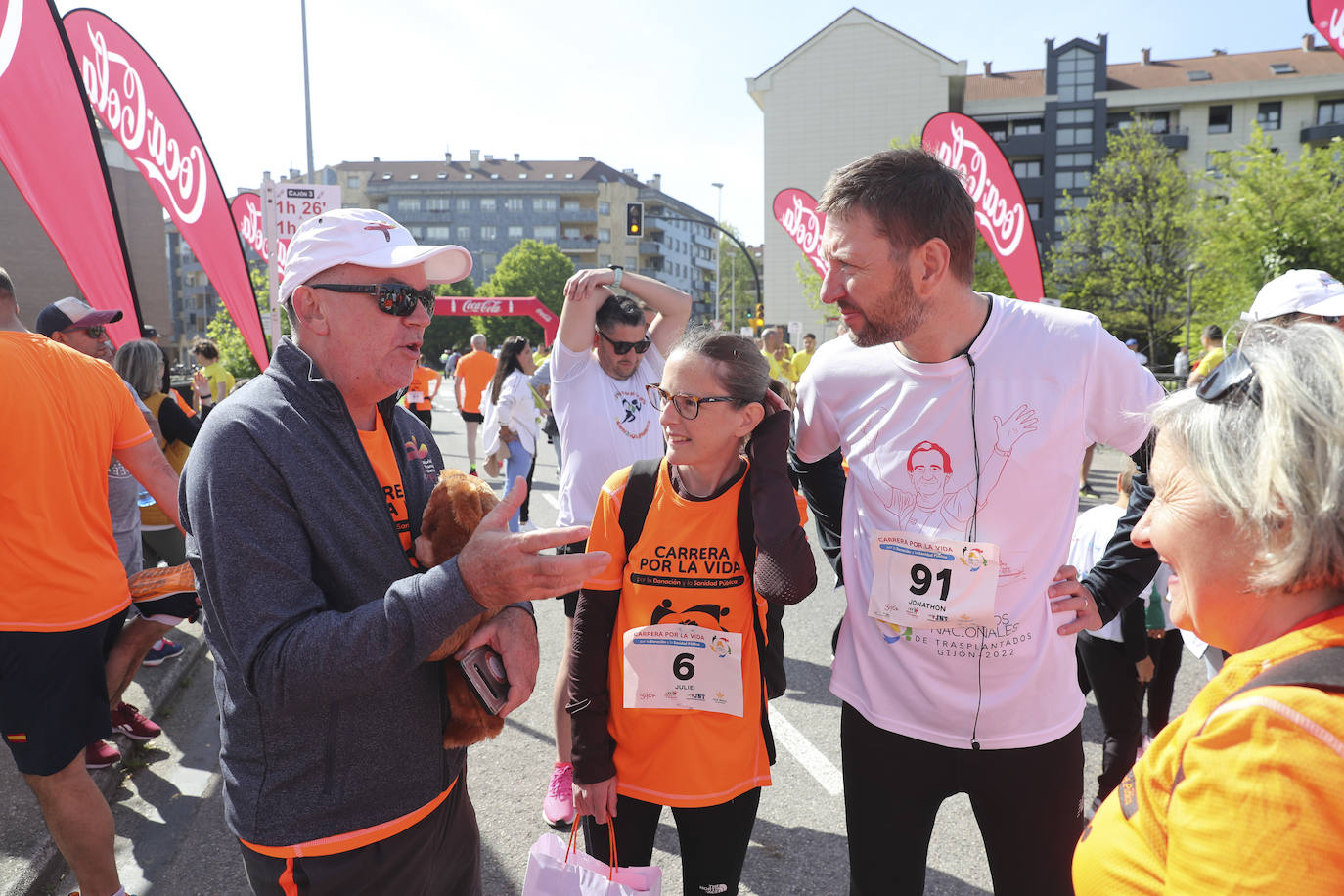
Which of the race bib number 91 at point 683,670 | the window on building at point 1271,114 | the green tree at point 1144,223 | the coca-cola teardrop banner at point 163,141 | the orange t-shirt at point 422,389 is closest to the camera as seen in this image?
the race bib number 91 at point 683,670

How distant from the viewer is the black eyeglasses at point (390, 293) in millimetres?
1780

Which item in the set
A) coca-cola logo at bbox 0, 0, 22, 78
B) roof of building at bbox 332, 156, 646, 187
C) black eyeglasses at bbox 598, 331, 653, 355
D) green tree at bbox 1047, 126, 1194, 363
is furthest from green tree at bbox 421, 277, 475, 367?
black eyeglasses at bbox 598, 331, 653, 355

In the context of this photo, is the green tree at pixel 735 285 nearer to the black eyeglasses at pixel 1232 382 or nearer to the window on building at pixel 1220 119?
the window on building at pixel 1220 119

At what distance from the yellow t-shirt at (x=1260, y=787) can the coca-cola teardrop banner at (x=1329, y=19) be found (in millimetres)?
7986

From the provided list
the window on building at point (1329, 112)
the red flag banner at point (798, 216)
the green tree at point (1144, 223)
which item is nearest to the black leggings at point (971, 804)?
the red flag banner at point (798, 216)

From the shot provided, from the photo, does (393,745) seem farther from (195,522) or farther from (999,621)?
(999,621)

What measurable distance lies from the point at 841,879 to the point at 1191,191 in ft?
125

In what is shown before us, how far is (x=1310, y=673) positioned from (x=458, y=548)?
56.9 inches

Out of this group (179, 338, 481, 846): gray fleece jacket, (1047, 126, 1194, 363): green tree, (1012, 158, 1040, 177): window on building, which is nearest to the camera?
(179, 338, 481, 846): gray fleece jacket

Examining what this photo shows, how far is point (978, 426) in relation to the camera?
2.00 metres

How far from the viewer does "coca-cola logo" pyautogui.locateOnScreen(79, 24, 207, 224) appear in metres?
6.08

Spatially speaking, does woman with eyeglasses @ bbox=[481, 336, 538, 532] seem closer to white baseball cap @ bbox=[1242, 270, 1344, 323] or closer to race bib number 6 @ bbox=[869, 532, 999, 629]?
white baseball cap @ bbox=[1242, 270, 1344, 323]

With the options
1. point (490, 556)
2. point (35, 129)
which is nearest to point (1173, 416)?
point (490, 556)

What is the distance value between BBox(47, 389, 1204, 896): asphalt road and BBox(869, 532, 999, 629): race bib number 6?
1.54 meters
